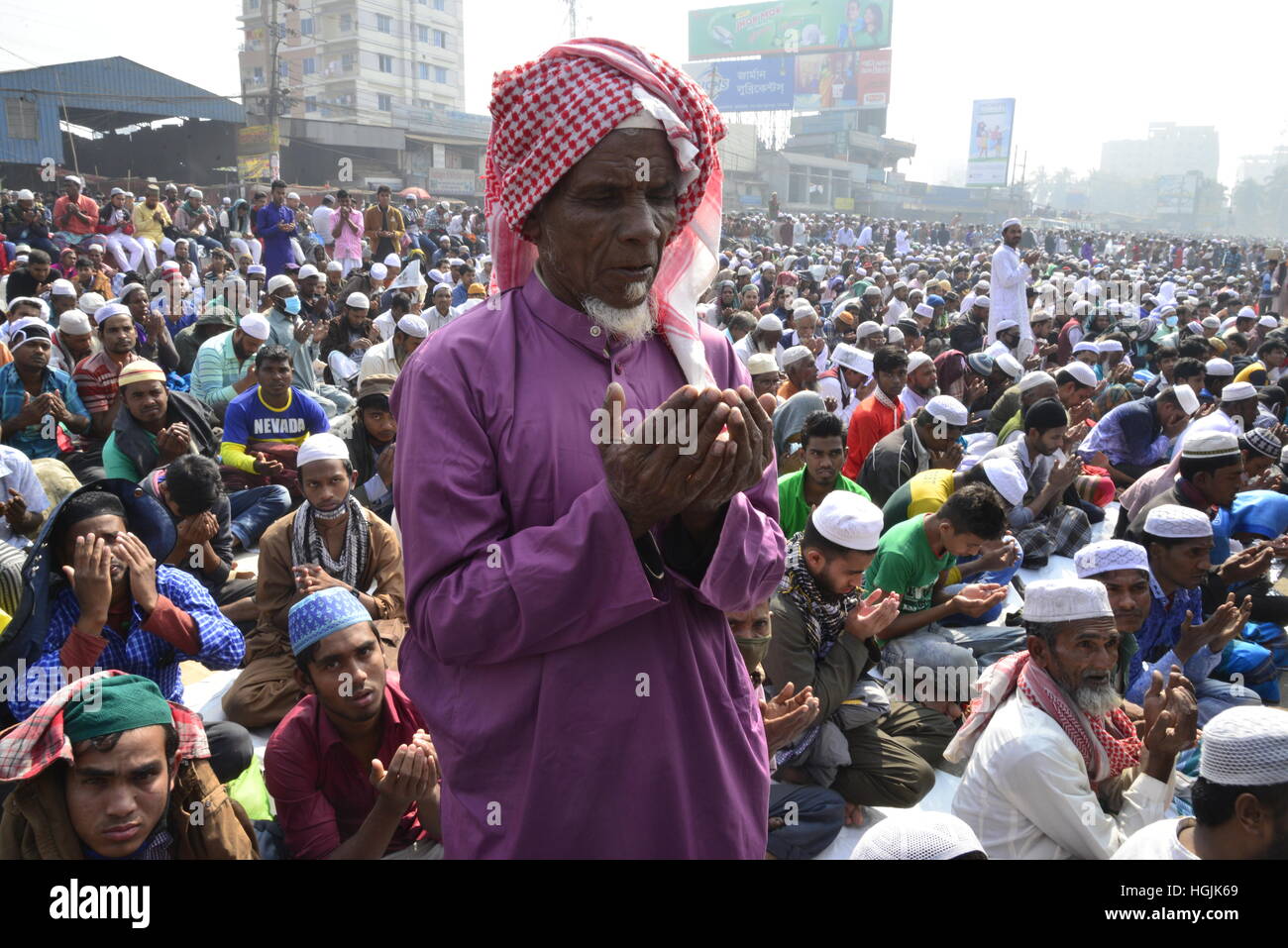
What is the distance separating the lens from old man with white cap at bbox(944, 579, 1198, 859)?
8.55ft

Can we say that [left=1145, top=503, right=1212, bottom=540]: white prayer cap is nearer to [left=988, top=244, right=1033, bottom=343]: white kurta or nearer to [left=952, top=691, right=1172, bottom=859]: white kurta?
[left=952, top=691, right=1172, bottom=859]: white kurta

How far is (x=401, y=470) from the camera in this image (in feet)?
3.78

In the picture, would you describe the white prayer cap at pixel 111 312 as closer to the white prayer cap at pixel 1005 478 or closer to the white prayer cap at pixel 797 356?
the white prayer cap at pixel 797 356

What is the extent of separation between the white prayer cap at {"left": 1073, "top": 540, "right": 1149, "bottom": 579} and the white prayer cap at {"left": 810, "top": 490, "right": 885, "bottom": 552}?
882mm

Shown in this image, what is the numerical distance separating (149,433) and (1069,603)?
4.84 m

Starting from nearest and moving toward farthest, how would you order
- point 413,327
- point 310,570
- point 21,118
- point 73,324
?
point 310,570, point 73,324, point 413,327, point 21,118

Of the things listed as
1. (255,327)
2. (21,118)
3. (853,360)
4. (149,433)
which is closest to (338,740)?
(149,433)

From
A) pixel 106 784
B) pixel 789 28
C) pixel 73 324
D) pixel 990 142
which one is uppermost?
A: pixel 789 28

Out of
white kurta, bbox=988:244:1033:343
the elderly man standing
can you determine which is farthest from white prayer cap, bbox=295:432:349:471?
white kurta, bbox=988:244:1033:343

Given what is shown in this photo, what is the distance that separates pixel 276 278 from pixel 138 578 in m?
6.55

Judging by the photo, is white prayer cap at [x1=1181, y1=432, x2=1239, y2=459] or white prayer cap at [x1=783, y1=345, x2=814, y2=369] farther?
white prayer cap at [x1=783, y1=345, x2=814, y2=369]

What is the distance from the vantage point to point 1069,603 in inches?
113

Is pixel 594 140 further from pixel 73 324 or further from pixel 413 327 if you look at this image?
pixel 73 324
